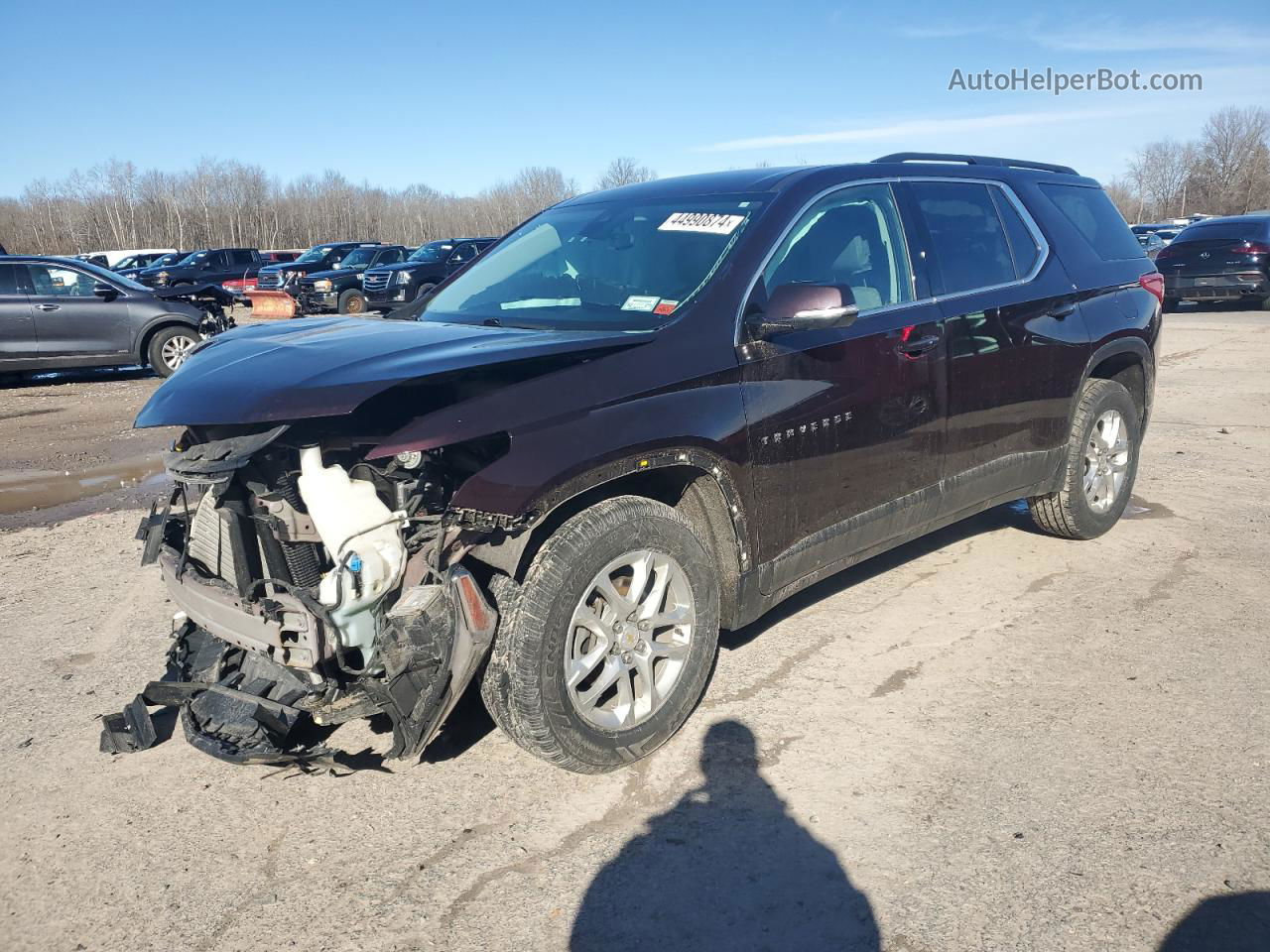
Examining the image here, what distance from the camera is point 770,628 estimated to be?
4.41 meters

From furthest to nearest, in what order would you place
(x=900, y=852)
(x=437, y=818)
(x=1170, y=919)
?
1. (x=437, y=818)
2. (x=900, y=852)
3. (x=1170, y=919)

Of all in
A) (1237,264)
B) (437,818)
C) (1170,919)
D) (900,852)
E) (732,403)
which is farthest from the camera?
(1237,264)

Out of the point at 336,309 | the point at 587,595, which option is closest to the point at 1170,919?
the point at 587,595

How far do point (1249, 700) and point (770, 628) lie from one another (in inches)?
72.3

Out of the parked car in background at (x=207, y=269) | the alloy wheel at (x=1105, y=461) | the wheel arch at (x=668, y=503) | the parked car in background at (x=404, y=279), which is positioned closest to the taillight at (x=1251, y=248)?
the parked car in background at (x=404, y=279)

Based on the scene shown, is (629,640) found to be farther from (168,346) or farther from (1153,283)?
(168,346)

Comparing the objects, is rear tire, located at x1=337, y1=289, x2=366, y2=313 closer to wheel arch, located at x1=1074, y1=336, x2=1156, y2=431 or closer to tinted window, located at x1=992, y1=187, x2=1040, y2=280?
wheel arch, located at x1=1074, y1=336, x2=1156, y2=431

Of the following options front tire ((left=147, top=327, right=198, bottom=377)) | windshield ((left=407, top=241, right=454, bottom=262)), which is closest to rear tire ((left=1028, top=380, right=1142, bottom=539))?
front tire ((left=147, top=327, right=198, bottom=377))

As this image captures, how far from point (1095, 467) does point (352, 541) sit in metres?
4.19

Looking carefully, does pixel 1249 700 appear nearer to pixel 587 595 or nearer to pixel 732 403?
pixel 732 403

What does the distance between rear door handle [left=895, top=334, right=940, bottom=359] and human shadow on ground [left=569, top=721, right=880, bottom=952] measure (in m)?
1.84

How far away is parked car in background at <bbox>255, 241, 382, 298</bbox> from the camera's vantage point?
26.0 m

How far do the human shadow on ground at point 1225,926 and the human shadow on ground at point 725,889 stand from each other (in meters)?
0.75

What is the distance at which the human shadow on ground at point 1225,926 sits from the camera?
238cm
